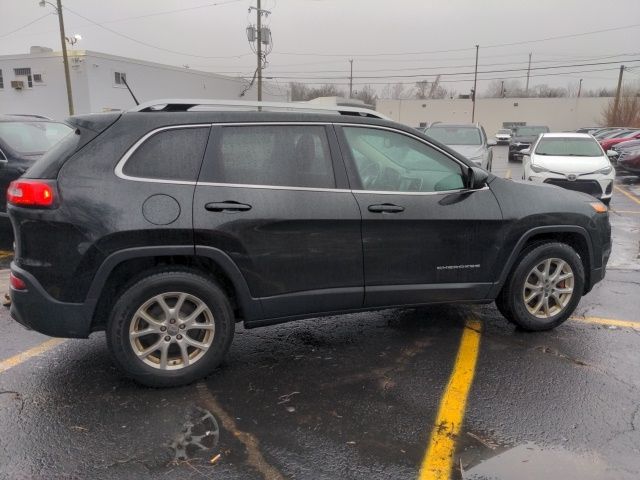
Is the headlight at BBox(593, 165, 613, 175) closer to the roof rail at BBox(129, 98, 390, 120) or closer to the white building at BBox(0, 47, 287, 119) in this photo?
the roof rail at BBox(129, 98, 390, 120)

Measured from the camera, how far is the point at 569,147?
11.8m

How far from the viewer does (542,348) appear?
4.12m

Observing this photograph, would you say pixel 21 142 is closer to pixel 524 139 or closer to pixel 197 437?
pixel 197 437

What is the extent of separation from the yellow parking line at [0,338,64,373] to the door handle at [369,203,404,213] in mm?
2786

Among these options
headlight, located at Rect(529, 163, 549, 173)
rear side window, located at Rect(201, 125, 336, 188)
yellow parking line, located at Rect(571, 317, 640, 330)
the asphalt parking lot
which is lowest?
yellow parking line, located at Rect(571, 317, 640, 330)

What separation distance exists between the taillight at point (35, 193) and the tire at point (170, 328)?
0.73 meters

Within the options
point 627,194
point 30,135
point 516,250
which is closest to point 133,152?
point 516,250

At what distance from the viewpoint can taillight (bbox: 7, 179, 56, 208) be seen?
316cm

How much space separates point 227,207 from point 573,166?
9247 millimetres

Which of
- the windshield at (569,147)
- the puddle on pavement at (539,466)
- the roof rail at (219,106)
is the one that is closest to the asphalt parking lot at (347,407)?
the puddle on pavement at (539,466)

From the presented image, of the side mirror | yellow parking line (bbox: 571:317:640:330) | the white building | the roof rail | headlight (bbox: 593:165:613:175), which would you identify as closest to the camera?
the roof rail

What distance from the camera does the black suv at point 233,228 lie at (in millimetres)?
3207

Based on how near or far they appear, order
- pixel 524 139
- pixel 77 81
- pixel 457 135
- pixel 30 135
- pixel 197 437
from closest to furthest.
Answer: pixel 197 437 → pixel 30 135 → pixel 457 135 → pixel 524 139 → pixel 77 81

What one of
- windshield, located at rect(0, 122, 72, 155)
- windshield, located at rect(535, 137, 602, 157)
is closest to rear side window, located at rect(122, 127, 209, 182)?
windshield, located at rect(0, 122, 72, 155)
